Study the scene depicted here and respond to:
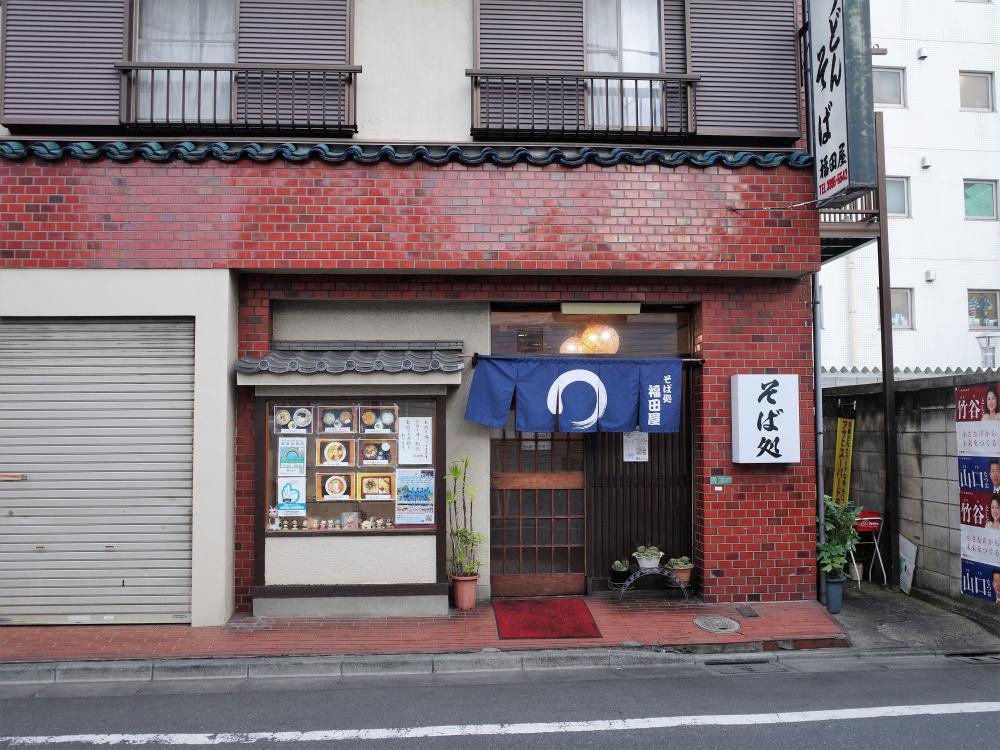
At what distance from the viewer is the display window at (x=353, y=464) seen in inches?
336

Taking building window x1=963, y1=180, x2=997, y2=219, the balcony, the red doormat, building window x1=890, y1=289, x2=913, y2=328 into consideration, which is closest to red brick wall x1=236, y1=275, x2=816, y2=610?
the balcony

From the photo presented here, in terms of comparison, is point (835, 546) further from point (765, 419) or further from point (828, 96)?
point (828, 96)

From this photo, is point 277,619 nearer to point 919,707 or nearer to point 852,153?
point 919,707

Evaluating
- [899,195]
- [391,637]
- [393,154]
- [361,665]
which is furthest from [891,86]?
[361,665]

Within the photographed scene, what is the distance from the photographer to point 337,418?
8.67 m

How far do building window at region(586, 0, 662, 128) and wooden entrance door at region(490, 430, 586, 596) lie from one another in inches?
174

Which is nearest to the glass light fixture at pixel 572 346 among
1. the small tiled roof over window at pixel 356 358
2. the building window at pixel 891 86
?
the small tiled roof over window at pixel 356 358

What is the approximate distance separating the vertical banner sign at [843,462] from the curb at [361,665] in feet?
12.9

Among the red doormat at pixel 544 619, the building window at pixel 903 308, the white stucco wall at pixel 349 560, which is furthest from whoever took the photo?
the building window at pixel 903 308

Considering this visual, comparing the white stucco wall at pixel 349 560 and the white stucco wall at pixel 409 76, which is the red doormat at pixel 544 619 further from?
the white stucco wall at pixel 409 76

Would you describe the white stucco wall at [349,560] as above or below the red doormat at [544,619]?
above

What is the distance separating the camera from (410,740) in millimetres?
5406

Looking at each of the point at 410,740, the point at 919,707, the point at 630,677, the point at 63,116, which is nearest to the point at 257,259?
the point at 63,116

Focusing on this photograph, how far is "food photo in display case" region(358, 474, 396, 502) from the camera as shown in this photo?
8.66 metres
